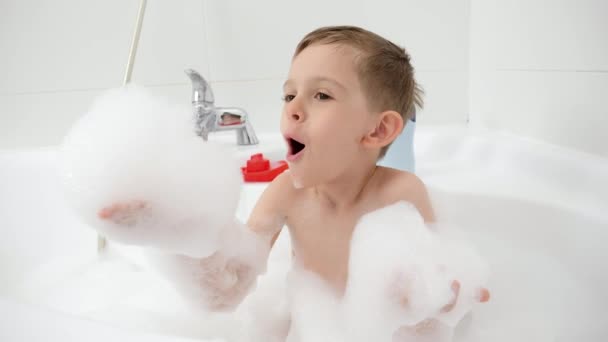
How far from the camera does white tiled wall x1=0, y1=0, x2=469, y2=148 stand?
1401mm

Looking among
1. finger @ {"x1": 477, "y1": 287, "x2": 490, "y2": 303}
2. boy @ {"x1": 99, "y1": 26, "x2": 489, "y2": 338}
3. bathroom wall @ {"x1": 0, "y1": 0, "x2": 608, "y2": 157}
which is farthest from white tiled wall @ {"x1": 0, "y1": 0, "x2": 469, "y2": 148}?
finger @ {"x1": 477, "y1": 287, "x2": 490, "y2": 303}

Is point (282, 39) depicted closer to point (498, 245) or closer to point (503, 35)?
point (503, 35)

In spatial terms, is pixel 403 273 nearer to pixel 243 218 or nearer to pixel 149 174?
pixel 149 174

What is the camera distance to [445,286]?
24.3 inches

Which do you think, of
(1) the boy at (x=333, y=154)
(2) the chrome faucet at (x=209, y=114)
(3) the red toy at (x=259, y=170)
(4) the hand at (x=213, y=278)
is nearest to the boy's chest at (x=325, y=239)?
(1) the boy at (x=333, y=154)

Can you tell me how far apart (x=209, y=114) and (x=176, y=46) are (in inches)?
12.7

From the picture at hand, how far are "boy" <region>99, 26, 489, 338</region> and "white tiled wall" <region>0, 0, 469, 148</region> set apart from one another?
0.68m

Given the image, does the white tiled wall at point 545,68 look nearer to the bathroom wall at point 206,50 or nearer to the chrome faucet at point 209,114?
the bathroom wall at point 206,50

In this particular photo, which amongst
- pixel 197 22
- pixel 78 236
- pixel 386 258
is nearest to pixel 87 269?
pixel 78 236

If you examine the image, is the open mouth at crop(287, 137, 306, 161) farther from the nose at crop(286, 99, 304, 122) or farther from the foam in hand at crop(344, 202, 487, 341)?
the foam in hand at crop(344, 202, 487, 341)

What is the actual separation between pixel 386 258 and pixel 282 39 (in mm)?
966

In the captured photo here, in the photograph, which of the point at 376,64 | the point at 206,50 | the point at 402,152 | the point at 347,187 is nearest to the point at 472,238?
the point at 402,152

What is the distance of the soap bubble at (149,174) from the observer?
0.50m

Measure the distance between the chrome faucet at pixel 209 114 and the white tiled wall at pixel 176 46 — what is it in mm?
203
